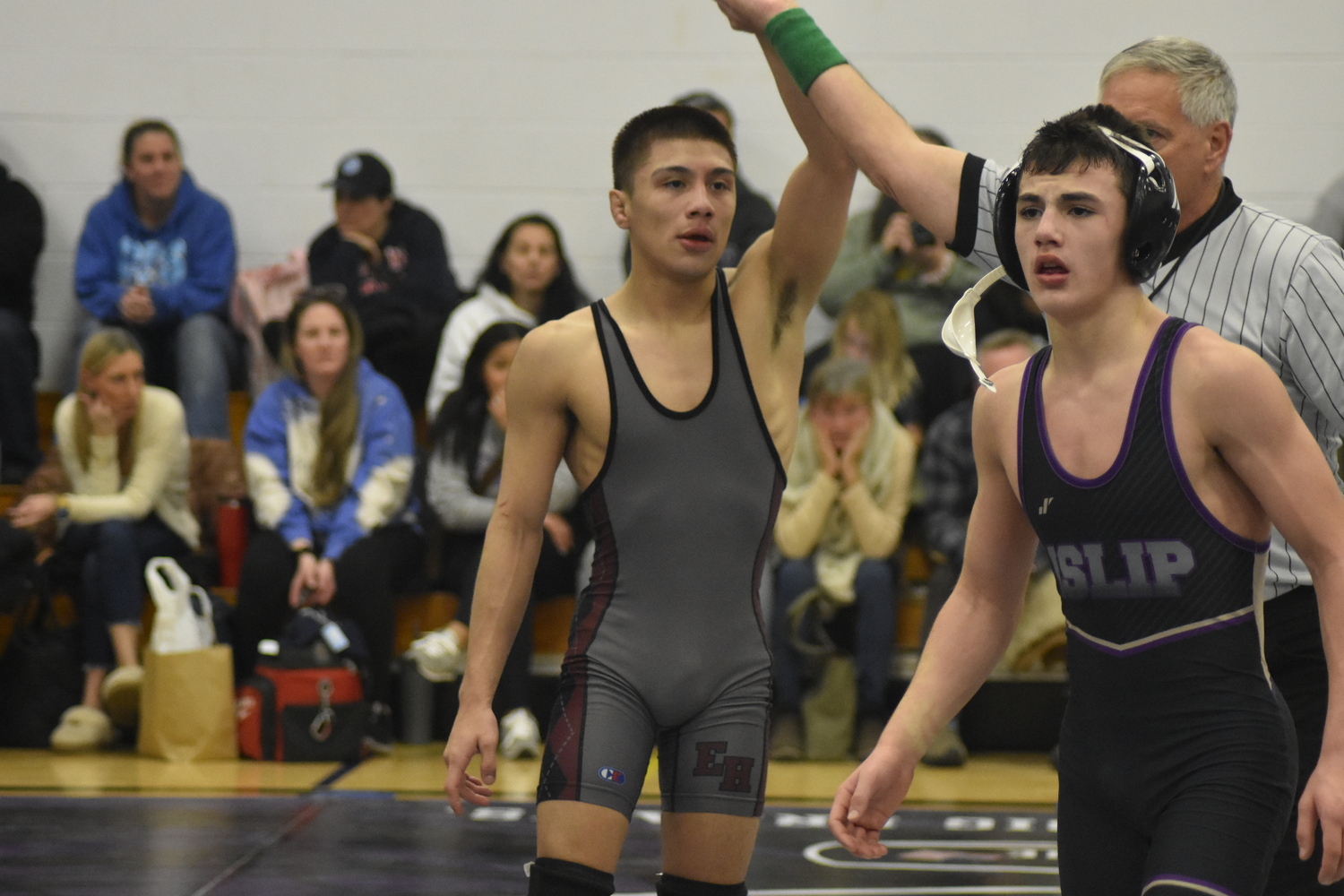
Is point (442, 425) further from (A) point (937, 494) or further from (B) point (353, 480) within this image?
(A) point (937, 494)

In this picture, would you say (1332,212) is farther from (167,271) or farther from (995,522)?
(995,522)

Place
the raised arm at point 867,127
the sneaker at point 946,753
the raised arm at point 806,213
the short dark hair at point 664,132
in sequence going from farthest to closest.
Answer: the sneaker at point 946,753
the short dark hair at point 664,132
the raised arm at point 806,213
the raised arm at point 867,127

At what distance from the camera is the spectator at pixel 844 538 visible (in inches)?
239

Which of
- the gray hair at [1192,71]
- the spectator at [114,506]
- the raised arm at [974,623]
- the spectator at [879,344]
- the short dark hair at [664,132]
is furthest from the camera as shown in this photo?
the spectator at [879,344]

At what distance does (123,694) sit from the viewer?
620 cm

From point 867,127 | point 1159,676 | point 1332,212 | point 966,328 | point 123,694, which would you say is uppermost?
point 1332,212

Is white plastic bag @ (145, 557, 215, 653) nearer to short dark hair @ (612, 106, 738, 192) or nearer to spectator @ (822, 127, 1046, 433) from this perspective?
spectator @ (822, 127, 1046, 433)

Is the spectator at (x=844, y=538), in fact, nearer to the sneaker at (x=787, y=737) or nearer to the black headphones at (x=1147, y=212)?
the sneaker at (x=787, y=737)

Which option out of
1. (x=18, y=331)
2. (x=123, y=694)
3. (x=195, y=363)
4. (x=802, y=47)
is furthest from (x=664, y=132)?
→ (x=18, y=331)

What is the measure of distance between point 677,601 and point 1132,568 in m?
0.88

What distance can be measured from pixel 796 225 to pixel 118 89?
6.30 m

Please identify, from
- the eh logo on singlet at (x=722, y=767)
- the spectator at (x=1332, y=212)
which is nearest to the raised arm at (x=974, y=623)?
the eh logo on singlet at (x=722, y=767)

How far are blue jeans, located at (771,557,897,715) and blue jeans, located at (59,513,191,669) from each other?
98.2 inches

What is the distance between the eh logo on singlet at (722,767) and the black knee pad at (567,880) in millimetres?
241
